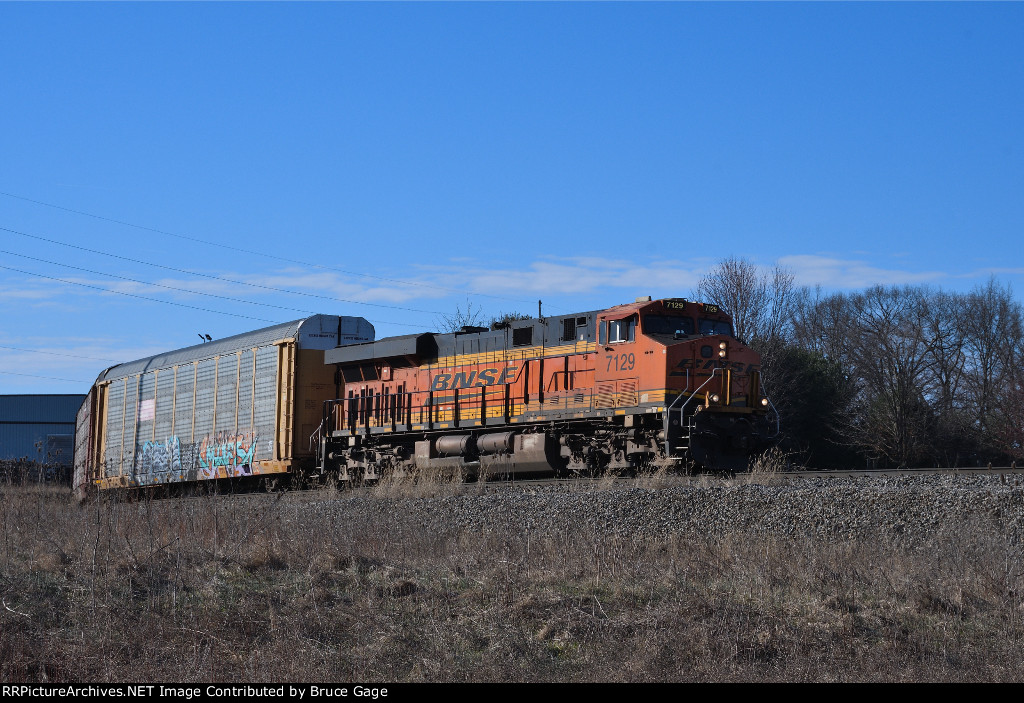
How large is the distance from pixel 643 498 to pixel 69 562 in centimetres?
698

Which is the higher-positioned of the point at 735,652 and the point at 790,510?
the point at 790,510

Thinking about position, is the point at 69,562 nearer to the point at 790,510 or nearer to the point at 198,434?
the point at 790,510

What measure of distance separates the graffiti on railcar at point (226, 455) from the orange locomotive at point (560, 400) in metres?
1.91

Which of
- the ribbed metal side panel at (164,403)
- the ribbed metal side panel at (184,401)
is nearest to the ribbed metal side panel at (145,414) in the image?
the ribbed metal side panel at (164,403)

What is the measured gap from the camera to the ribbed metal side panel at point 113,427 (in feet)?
96.2

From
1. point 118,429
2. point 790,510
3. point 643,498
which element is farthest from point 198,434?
point 790,510

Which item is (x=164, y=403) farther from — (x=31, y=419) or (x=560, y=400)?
(x=31, y=419)

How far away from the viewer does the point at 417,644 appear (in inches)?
324

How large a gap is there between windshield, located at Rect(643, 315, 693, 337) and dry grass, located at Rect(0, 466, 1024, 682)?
6.94 m

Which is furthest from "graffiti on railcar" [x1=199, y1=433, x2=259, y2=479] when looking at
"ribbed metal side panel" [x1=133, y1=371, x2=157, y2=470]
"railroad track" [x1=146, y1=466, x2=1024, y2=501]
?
"railroad track" [x1=146, y1=466, x2=1024, y2=501]

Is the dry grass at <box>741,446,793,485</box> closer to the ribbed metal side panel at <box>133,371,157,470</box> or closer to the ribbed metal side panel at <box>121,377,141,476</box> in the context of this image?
the ribbed metal side panel at <box>133,371,157,470</box>

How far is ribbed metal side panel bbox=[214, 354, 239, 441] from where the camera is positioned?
25.0m

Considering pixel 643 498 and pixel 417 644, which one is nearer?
pixel 417 644

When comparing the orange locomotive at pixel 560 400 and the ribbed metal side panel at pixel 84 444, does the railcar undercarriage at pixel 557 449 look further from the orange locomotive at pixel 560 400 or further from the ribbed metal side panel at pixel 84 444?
the ribbed metal side panel at pixel 84 444
